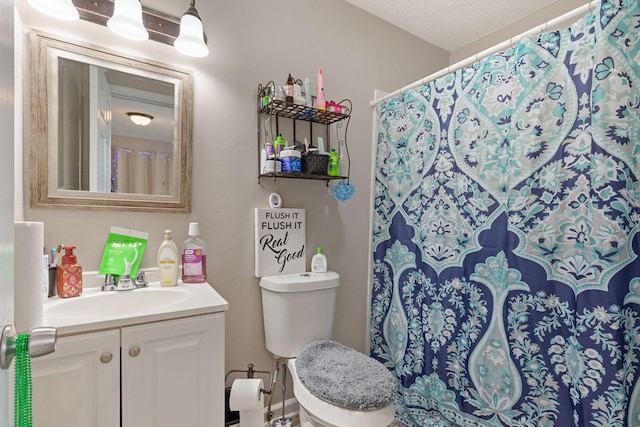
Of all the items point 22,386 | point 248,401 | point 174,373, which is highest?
point 22,386

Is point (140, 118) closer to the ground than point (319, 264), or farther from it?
farther from it

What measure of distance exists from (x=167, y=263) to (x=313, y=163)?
77 centimetres

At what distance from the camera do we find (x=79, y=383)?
2.68ft

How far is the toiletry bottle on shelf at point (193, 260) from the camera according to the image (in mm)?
1255

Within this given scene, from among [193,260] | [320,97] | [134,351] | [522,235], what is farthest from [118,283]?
[522,235]

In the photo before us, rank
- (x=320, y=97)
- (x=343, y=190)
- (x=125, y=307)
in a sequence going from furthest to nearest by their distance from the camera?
(x=343, y=190) → (x=320, y=97) → (x=125, y=307)

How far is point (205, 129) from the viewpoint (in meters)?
1.35

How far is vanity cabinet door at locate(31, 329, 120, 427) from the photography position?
78 centimetres

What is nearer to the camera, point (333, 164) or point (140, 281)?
point (140, 281)

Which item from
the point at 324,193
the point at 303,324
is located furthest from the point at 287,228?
the point at 303,324

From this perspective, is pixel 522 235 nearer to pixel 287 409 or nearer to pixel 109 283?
pixel 287 409

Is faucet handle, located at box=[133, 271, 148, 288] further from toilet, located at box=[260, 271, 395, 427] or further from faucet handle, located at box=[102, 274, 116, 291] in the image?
toilet, located at box=[260, 271, 395, 427]

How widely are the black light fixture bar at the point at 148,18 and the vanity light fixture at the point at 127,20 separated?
0.05 meters

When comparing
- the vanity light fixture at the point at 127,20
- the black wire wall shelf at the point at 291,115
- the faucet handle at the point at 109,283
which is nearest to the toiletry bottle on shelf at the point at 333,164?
the black wire wall shelf at the point at 291,115
